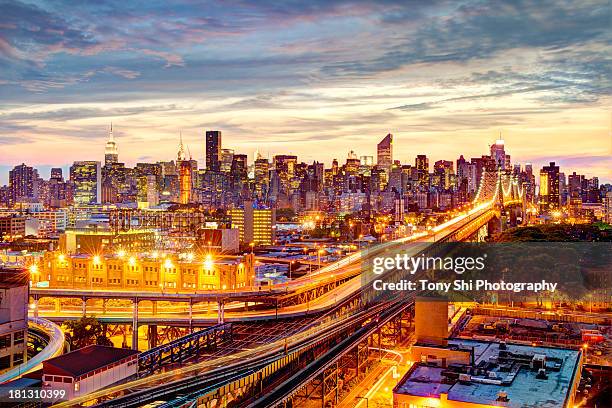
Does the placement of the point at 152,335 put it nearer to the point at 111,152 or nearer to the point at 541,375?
the point at 541,375

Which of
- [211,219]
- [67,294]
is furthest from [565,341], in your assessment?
[211,219]

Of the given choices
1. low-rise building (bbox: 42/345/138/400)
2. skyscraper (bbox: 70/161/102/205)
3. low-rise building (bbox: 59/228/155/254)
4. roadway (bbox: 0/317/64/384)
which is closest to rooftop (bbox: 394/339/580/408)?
low-rise building (bbox: 42/345/138/400)

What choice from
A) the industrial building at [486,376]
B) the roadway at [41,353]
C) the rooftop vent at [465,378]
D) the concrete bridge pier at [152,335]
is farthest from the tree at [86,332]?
the rooftop vent at [465,378]

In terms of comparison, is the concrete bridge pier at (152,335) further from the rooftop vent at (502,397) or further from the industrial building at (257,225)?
the industrial building at (257,225)

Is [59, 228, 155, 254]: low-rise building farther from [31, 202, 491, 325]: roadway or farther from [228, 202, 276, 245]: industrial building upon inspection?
[31, 202, 491, 325]: roadway

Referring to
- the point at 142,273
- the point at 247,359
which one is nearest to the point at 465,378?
the point at 247,359

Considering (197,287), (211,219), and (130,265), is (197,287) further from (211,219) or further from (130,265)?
(211,219)
